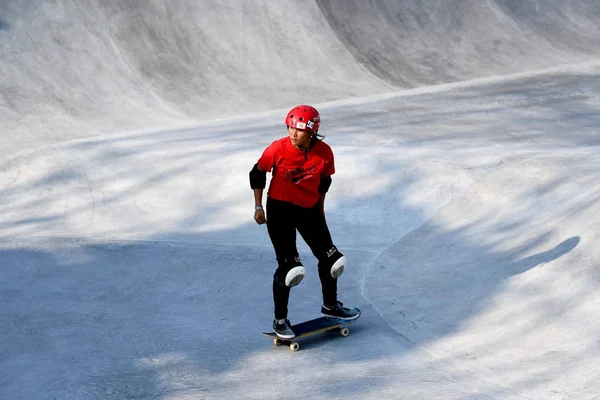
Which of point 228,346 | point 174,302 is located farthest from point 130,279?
point 228,346

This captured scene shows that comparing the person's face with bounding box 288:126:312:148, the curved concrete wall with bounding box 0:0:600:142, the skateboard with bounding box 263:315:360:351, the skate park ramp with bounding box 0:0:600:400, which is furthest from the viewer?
the curved concrete wall with bounding box 0:0:600:142

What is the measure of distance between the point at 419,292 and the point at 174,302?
1.83m

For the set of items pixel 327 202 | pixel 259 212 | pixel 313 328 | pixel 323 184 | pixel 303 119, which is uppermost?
pixel 303 119

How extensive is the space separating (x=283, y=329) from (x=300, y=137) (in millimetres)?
1221

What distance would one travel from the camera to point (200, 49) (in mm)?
14102

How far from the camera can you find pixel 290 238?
5.23 metres

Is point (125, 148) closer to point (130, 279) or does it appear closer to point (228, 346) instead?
point (130, 279)

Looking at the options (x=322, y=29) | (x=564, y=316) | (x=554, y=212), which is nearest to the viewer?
(x=564, y=316)

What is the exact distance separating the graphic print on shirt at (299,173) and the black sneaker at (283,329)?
90 cm

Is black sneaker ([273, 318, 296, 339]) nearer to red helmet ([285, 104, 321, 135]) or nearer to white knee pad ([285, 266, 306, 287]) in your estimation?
white knee pad ([285, 266, 306, 287])

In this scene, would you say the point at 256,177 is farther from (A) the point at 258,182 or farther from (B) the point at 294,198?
(B) the point at 294,198

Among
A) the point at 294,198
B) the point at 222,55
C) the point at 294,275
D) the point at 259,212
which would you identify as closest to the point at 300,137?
the point at 294,198

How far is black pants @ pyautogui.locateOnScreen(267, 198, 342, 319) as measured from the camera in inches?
205

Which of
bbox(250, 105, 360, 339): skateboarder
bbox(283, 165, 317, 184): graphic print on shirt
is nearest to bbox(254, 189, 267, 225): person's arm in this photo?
bbox(250, 105, 360, 339): skateboarder
